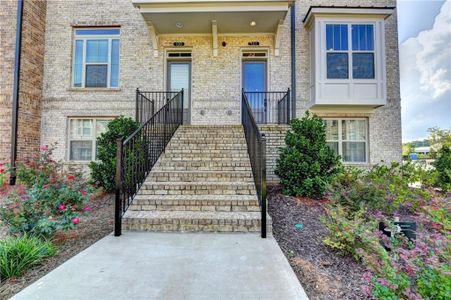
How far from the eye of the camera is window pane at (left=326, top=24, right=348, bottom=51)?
310 inches

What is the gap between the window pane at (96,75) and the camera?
8.77 m

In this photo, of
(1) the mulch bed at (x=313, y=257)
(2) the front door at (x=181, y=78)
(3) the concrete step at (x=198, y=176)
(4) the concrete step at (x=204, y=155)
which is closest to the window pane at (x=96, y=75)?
(2) the front door at (x=181, y=78)

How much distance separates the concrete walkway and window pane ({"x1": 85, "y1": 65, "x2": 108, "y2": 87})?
6.95 meters

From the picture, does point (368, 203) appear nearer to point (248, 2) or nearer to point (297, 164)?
point (297, 164)

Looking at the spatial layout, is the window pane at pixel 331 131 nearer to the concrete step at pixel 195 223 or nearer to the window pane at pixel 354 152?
the window pane at pixel 354 152

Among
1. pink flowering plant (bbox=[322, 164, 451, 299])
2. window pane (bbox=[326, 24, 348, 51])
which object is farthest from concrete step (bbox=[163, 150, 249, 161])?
window pane (bbox=[326, 24, 348, 51])

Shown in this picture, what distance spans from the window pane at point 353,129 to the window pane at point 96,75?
8.41 meters

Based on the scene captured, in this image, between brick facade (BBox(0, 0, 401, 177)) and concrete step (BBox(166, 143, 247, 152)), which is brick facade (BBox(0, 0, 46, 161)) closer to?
brick facade (BBox(0, 0, 401, 177))

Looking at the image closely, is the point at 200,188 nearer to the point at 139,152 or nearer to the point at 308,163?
the point at 139,152

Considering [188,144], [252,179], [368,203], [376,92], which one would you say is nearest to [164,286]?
[252,179]

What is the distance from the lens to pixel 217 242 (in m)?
3.39

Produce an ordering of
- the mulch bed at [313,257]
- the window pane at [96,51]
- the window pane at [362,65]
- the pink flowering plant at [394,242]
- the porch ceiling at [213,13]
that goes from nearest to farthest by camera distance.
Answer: the pink flowering plant at [394,242], the mulch bed at [313,257], the porch ceiling at [213,13], the window pane at [362,65], the window pane at [96,51]

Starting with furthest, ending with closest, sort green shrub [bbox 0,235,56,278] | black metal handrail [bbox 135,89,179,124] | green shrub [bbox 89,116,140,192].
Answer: black metal handrail [bbox 135,89,179,124]
green shrub [bbox 89,116,140,192]
green shrub [bbox 0,235,56,278]

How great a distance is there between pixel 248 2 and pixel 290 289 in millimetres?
7357
